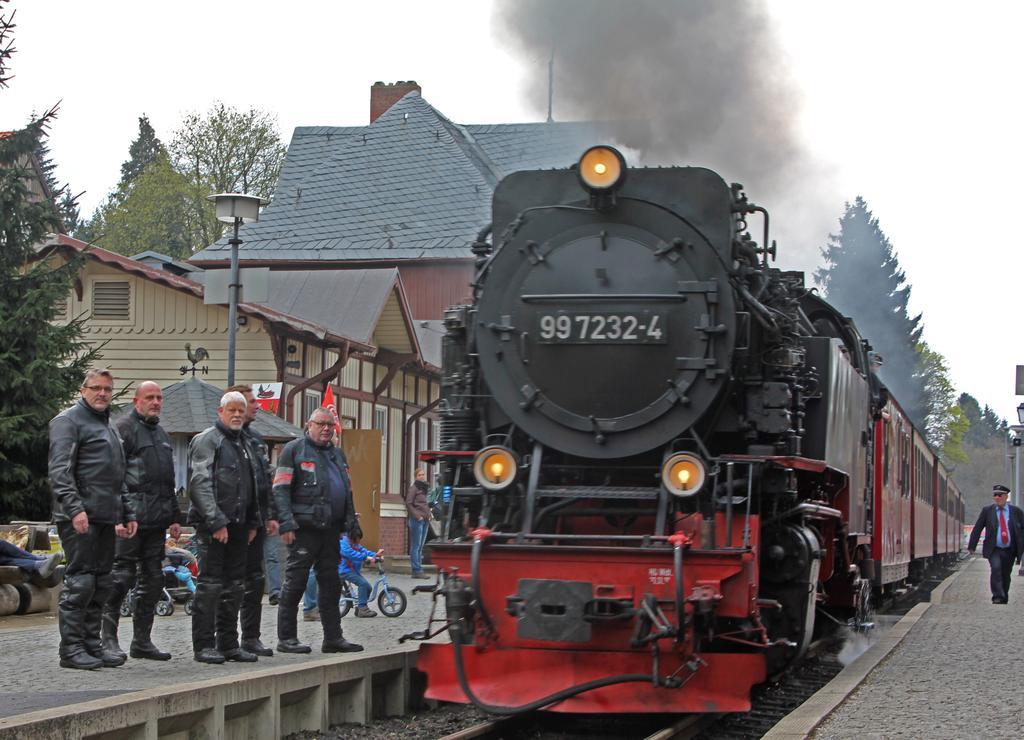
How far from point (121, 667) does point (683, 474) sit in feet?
11.1

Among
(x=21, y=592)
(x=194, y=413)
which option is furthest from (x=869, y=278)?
(x=21, y=592)

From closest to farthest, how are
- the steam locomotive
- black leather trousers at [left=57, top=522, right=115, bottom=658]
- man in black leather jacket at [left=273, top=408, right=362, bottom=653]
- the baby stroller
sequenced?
1. the steam locomotive
2. black leather trousers at [left=57, top=522, right=115, bottom=658]
3. man in black leather jacket at [left=273, top=408, right=362, bottom=653]
4. the baby stroller

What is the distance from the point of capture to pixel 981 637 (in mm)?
12828

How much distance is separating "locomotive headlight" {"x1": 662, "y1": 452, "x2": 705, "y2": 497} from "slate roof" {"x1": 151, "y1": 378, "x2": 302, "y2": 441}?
10.1m

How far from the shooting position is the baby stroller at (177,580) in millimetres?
13781

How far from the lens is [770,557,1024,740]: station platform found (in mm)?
7340

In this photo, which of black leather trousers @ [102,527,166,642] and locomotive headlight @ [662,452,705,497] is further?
black leather trousers @ [102,527,166,642]

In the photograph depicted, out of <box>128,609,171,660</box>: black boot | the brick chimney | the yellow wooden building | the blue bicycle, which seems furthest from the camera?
the brick chimney

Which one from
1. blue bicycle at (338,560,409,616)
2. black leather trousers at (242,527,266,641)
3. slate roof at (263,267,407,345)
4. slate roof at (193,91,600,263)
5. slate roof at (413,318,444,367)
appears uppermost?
slate roof at (193,91,600,263)

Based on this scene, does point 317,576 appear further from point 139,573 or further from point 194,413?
point 194,413

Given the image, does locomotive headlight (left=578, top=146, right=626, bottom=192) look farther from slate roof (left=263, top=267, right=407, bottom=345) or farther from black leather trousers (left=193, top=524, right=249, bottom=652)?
slate roof (left=263, top=267, right=407, bottom=345)

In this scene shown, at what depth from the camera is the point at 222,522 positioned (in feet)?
28.5

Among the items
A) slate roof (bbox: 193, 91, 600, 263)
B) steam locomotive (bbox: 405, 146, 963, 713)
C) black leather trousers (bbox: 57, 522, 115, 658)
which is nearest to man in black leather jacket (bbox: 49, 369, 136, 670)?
black leather trousers (bbox: 57, 522, 115, 658)

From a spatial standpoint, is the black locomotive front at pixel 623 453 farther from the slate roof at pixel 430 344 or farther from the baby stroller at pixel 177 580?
the slate roof at pixel 430 344
